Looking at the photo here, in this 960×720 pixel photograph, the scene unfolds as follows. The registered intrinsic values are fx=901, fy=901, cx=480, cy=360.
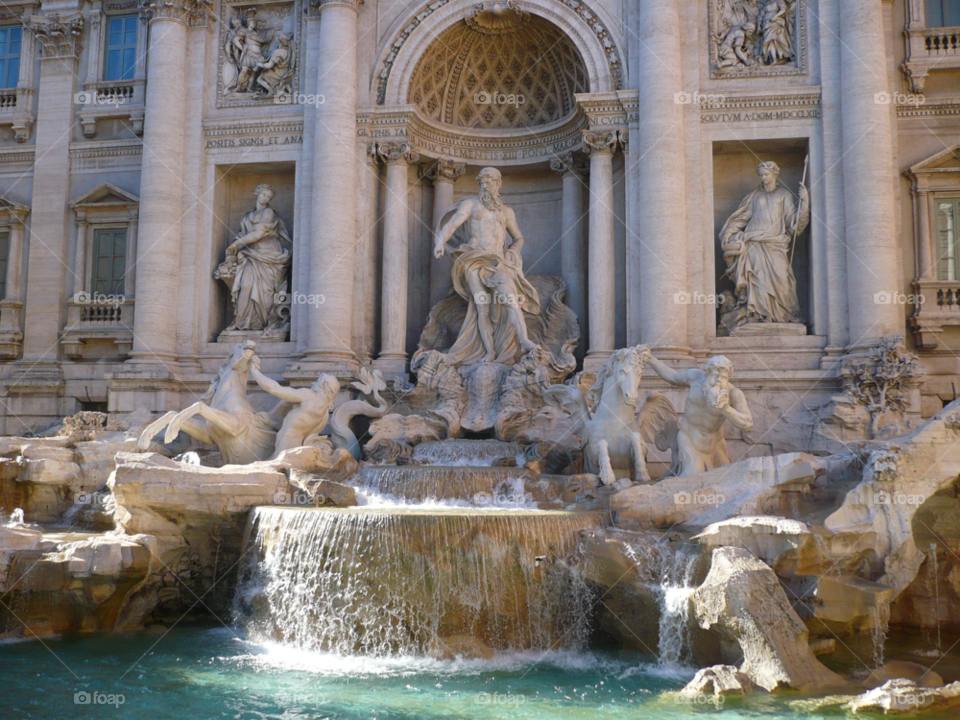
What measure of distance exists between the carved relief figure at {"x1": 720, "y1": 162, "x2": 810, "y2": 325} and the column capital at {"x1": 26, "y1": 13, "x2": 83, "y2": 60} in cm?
1345

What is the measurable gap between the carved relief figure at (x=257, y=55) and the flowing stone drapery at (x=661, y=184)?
6683 mm

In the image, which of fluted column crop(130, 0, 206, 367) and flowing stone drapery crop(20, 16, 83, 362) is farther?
flowing stone drapery crop(20, 16, 83, 362)

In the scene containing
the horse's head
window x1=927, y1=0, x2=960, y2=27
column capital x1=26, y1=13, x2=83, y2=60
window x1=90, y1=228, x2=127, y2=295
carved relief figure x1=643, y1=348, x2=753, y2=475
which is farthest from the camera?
column capital x1=26, y1=13, x2=83, y2=60

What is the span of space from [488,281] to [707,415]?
5.45 m

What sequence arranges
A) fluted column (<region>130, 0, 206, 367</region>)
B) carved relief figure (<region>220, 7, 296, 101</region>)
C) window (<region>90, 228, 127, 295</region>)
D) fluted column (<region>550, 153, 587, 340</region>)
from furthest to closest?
A: 1. window (<region>90, 228, 127, 295</region>)
2. carved relief figure (<region>220, 7, 296, 101</region>)
3. fluted column (<region>550, 153, 587, 340</region>)
4. fluted column (<region>130, 0, 206, 367</region>)

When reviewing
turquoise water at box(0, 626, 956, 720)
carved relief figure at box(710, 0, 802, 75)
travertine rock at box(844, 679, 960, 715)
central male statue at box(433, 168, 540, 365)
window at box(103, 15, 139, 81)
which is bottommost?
turquoise water at box(0, 626, 956, 720)

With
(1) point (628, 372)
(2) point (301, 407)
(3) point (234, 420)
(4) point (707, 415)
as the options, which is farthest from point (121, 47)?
(4) point (707, 415)

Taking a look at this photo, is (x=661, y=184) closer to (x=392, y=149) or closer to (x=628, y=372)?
(x=628, y=372)

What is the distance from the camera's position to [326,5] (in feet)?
53.9

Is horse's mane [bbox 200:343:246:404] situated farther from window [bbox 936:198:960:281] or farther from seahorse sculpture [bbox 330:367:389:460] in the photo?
window [bbox 936:198:960:281]

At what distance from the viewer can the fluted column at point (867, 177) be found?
1428cm

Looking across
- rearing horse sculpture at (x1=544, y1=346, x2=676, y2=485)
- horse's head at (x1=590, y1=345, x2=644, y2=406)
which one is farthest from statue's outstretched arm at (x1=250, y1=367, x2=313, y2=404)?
horse's head at (x1=590, y1=345, x2=644, y2=406)

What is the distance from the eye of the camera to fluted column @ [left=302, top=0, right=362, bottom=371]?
15.7 metres

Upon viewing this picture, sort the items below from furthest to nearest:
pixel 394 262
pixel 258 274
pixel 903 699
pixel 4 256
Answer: pixel 4 256
pixel 258 274
pixel 394 262
pixel 903 699
